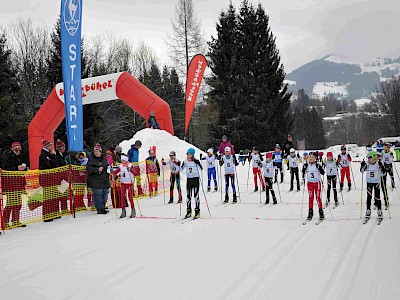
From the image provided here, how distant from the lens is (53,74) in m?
29.2

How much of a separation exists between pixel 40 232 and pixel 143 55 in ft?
140

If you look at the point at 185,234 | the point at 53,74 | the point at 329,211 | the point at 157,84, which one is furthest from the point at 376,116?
the point at 185,234

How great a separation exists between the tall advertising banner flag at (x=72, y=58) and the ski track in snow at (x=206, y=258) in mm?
3305

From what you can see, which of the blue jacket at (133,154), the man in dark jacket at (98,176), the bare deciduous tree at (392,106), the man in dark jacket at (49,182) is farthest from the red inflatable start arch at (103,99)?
the bare deciduous tree at (392,106)

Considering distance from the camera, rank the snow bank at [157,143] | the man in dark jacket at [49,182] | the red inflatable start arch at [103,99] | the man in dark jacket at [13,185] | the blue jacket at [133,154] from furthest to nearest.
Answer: the snow bank at [157,143] < the red inflatable start arch at [103,99] < the blue jacket at [133,154] < the man in dark jacket at [49,182] < the man in dark jacket at [13,185]

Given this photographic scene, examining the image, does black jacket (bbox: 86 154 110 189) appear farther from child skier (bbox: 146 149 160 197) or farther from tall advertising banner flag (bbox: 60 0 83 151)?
child skier (bbox: 146 149 160 197)

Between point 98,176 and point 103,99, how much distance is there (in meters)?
9.48

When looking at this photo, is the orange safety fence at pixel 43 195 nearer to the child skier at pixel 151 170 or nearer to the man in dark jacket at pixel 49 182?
the man in dark jacket at pixel 49 182

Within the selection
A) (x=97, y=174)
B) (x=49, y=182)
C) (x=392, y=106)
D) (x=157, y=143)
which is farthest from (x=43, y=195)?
(x=392, y=106)

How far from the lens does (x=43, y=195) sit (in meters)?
9.74

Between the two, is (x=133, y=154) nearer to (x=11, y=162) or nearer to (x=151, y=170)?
(x=151, y=170)

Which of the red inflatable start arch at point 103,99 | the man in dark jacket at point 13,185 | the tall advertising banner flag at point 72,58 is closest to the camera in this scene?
the man in dark jacket at point 13,185

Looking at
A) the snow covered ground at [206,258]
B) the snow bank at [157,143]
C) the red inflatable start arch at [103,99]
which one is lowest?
the snow covered ground at [206,258]

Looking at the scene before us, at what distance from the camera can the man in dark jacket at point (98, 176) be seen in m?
Answer: 10.4
